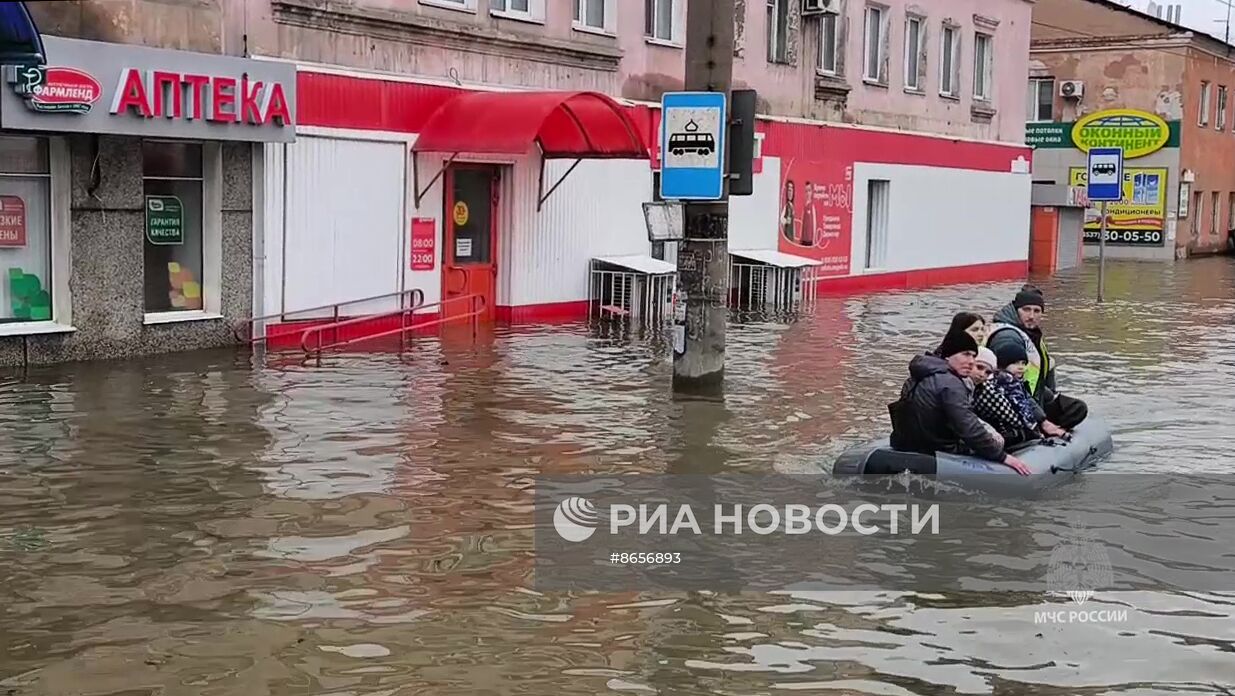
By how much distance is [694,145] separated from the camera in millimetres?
13078

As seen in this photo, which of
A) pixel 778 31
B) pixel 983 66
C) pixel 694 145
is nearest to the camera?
pixel 694 145

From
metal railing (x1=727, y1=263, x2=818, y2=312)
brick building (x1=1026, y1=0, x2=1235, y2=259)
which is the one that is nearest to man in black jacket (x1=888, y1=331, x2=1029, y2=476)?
metal railing (x1=727, y1=263, x2=818, y2=312)

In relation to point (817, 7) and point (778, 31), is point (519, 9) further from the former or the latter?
point (817, 7)

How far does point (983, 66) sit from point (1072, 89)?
1321 centimetres

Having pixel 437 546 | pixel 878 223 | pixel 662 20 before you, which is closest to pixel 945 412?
pixel 437 546

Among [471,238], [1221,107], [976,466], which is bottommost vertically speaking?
[976,466]

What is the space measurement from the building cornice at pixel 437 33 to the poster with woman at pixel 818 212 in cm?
585

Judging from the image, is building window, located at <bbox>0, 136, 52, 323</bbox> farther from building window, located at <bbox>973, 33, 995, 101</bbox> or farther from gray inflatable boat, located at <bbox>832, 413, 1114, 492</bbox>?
building window, located at <bbox>973, 33, 995, 101</bbox>

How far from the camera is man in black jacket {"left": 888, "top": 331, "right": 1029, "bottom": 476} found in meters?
9.07

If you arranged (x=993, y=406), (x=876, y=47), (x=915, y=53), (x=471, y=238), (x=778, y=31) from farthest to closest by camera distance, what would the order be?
(x=915, y=53)
(x=876, y=47)
(x=778, y=31)
(x=471, y=238)
(x=993, y=406)

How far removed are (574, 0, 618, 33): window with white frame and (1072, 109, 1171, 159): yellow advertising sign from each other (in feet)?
93.7

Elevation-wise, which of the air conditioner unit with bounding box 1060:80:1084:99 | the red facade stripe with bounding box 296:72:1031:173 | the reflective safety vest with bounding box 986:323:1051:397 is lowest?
the reflective safety vest with bounding box 986:323:1051:397

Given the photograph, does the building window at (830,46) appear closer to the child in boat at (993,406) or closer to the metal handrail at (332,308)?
the metal handrail at (332,308)

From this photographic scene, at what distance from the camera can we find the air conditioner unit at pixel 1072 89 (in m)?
46.1
